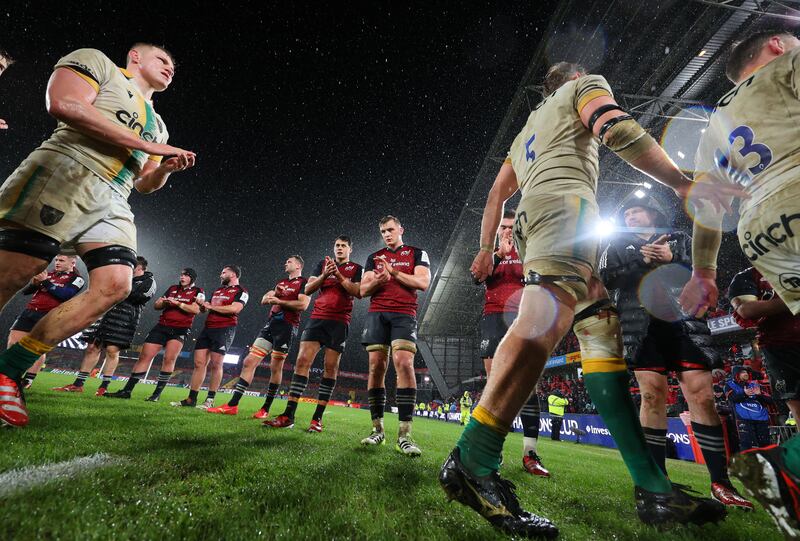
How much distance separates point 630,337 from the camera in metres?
2.88

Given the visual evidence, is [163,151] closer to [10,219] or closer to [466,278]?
[10,219]

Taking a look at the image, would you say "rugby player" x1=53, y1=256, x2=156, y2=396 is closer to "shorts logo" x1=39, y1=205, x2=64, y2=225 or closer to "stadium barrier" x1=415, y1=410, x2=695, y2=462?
"shorts logo" x1=39, y1=205, x2=64, y2=225

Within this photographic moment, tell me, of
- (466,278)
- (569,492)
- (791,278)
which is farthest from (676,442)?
(466,278)

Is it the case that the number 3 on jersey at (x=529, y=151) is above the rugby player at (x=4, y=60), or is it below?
below

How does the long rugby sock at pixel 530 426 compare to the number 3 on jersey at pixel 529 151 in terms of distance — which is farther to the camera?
the long rugby sock at pixel 530 426

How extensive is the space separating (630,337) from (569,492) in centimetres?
129

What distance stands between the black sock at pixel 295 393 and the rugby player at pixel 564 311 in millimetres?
3317

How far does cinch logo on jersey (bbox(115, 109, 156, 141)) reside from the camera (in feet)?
7.91

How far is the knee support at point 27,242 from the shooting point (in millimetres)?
1995

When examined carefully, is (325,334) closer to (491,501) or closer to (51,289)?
(491,501)

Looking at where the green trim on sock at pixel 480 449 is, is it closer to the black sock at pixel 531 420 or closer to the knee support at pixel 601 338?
the knee support at pixel 601 338

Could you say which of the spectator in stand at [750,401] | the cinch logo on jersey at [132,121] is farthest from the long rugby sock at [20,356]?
the spectator in stand at [750,401]

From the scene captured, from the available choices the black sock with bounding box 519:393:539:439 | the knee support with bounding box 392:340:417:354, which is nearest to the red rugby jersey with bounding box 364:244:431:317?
the knee support with bounding box 392:340:417:354

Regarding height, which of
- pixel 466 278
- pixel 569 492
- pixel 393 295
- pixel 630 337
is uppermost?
pixel 466 278
